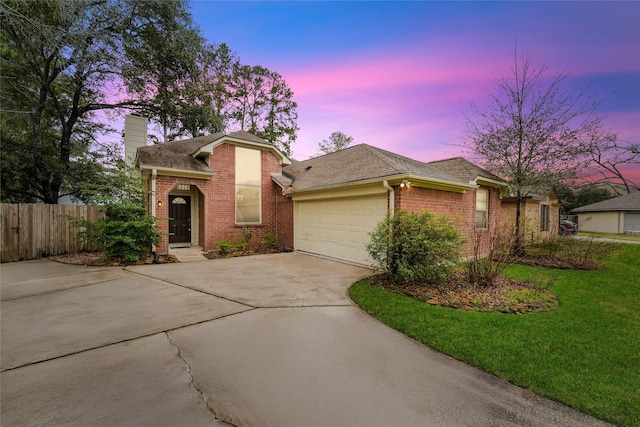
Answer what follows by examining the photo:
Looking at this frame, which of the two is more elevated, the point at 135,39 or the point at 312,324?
the point at 135,39

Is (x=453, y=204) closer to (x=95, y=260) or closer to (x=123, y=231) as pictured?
(x=123, y=231)

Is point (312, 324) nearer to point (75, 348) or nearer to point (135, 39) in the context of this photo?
point (75, 348)

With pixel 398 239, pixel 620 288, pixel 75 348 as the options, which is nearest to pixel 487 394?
pixel 398 239

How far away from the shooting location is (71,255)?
1048 centimetres

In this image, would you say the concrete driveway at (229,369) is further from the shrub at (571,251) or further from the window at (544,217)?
the window at (544,217)

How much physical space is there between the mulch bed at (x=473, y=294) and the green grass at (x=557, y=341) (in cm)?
23

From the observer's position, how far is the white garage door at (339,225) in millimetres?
8523

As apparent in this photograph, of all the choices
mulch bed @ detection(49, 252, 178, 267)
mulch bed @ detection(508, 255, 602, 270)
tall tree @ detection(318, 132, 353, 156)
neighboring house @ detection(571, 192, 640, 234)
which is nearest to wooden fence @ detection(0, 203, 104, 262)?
mulch bed @ detection(49, 252, 178, 267)

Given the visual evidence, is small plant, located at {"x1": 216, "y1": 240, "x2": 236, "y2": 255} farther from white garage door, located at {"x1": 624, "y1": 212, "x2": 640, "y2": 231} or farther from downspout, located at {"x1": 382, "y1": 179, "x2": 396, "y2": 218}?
white garage door, located at {"x1": 624, "y1": 212, "x2": 640, "y2": 231}

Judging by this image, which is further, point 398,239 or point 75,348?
point 398,239

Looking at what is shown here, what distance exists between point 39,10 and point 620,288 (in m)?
21.0

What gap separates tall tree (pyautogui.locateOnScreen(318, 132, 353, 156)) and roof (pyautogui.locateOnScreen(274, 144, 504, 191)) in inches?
744

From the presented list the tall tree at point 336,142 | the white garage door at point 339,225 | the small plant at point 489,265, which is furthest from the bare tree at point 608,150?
the tall tree at point 336,142

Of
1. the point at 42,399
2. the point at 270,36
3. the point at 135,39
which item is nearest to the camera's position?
the point at 42,399
